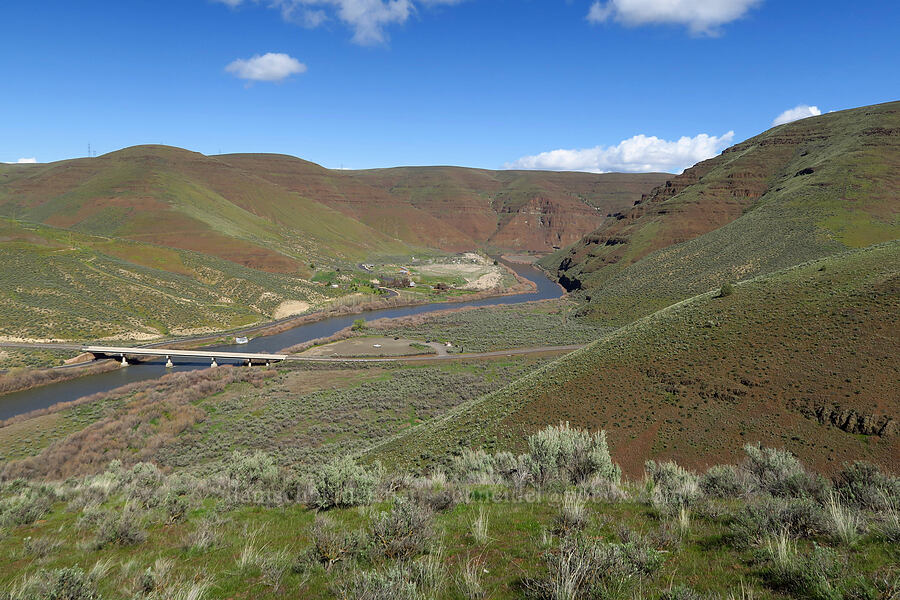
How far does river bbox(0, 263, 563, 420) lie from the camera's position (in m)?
37.8

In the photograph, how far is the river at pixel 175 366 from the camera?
37763 millimetres

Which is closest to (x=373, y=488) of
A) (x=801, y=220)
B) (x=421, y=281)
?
(x=801, y=220)

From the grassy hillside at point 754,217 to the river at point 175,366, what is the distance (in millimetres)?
24437

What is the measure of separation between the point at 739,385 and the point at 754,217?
252 feet

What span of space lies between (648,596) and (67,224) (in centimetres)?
14938

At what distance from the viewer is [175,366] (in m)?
50.5

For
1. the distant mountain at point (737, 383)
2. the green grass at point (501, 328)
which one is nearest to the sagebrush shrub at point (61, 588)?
the distant mountain at point (737, 383)

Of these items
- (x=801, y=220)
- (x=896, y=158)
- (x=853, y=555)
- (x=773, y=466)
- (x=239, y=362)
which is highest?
(x=896, y=158)

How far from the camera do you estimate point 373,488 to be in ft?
34.9

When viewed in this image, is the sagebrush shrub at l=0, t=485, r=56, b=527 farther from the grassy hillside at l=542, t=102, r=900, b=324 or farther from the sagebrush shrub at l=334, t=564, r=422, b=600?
the grassy hillside at l=542, t=102, r=900, b=324

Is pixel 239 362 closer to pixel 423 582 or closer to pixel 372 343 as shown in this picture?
pixel 372 343

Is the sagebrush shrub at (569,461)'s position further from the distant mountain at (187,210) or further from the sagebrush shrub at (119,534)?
the distant mountain at (187,210)

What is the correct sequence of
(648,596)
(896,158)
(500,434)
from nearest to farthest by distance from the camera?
(648,596) < (500,434) < (896,158)

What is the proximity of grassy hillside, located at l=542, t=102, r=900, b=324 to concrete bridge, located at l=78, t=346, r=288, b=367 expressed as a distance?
168ft
